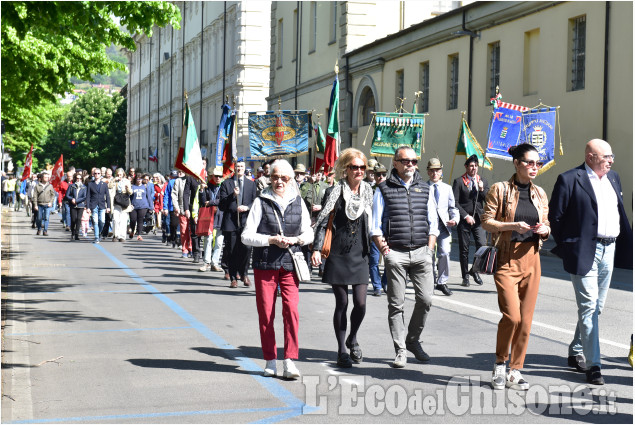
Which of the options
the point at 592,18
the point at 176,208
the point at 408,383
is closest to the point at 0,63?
the point at 176,208

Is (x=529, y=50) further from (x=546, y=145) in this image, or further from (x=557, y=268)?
(x=557, y=268)

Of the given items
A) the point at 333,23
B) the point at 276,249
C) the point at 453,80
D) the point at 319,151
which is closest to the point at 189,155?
the point at 319,151

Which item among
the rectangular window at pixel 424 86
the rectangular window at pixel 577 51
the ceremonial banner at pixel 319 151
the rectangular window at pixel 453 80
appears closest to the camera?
the ceremonial banner at pixel 319 151

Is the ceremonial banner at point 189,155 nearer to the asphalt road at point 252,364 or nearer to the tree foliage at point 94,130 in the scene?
the asphalt road at point 252,364

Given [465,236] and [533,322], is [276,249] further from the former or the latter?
[465,236]

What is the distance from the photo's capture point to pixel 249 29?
5034 cm

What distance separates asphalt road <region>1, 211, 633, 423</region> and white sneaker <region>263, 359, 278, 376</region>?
0.10 metres

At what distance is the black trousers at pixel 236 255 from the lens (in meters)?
13.7

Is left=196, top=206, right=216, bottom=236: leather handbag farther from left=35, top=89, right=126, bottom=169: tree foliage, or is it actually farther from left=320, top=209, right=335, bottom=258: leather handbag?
left=35, top=89, right=126, bottom=169: tree foliage

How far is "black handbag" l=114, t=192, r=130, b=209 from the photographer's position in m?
25.1

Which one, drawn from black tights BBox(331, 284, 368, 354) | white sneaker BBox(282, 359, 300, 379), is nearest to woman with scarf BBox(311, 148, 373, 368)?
black tights BBox(331, 284, 368, 354)

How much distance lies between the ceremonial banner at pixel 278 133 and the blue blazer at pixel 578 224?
12442mm

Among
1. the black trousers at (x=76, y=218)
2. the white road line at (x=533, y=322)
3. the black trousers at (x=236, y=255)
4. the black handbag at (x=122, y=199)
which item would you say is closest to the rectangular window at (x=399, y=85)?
the black handbag at (x=122, y=199)

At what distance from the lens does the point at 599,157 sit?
7258mm
